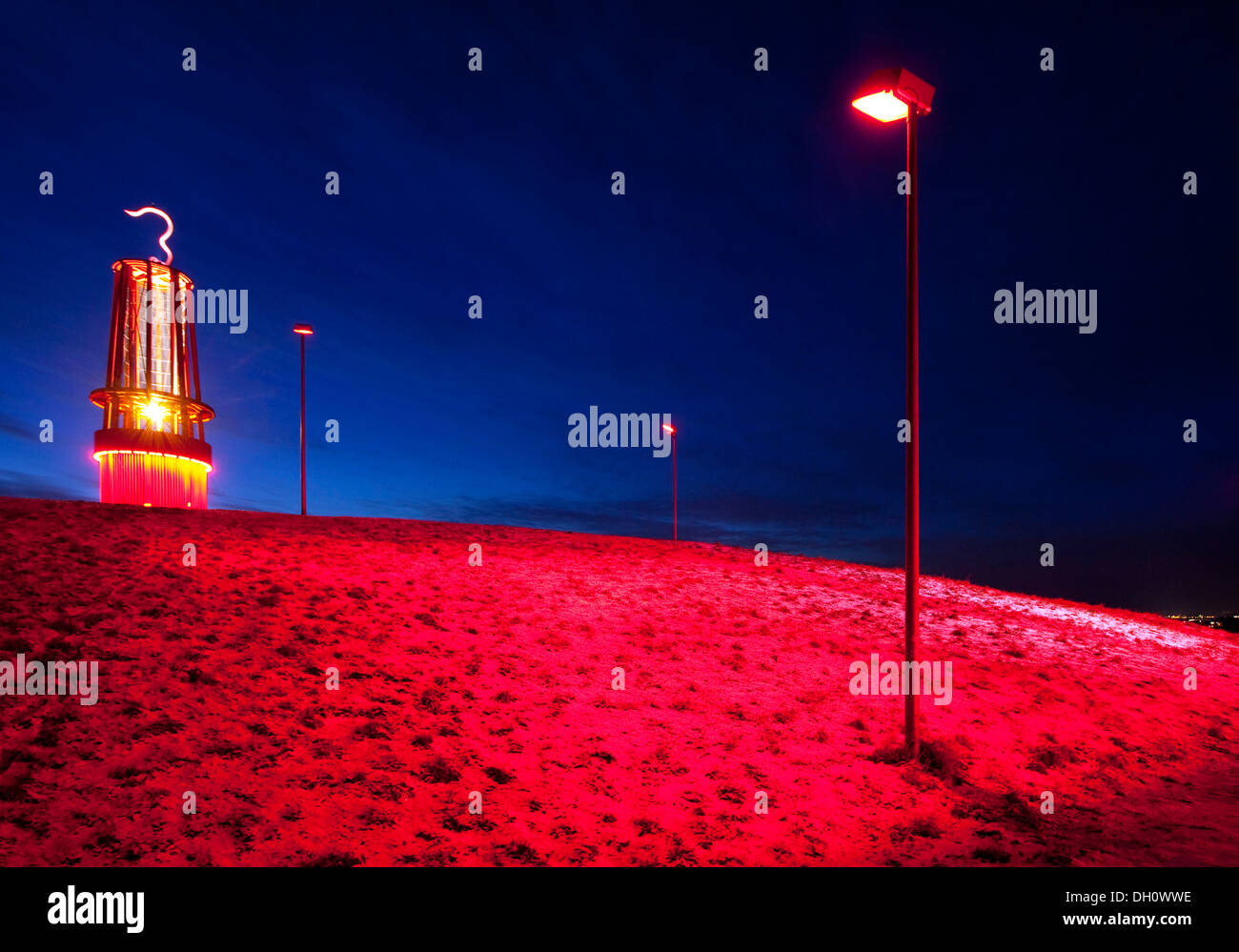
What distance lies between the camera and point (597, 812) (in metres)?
6.79

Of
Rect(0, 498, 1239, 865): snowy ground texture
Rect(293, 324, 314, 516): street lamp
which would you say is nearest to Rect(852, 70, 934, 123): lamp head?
Rect(0, 498, 1239, 865): snowy ground texture

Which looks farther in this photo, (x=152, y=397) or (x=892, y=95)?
(x=152, y=397)

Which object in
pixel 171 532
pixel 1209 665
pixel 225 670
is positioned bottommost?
pixel 1209 665

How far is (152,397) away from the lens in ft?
120

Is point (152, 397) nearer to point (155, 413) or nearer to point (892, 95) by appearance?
point (155, 413)

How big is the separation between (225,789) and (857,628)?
14.2 meters

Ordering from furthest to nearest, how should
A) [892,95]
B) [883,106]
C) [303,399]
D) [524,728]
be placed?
[303,399] < [524,728] < [883,106] < [892,95]

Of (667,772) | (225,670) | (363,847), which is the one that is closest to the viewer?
(363,847)

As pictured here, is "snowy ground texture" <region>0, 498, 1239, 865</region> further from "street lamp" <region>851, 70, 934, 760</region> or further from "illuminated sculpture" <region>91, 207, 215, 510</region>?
"illuminated sculpture" <region>91, 207, 215, 510</region>

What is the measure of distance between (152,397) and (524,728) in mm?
40571

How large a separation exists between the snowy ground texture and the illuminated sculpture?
74.1 feet

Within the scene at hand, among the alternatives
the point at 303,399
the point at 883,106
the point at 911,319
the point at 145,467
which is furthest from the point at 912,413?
the point at 145,467
